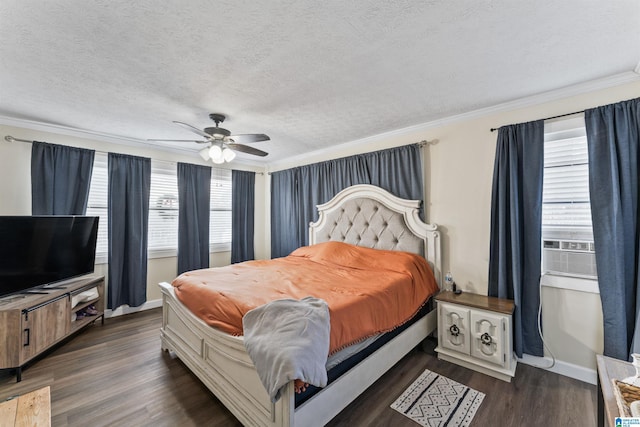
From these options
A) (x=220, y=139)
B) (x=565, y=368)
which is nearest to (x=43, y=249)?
(x=220, y=139)

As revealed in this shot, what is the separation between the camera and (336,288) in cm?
217

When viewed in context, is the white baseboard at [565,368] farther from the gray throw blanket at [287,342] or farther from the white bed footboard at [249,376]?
the gray throw blanket at [287,342]

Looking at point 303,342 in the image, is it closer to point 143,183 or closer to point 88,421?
point 88,421

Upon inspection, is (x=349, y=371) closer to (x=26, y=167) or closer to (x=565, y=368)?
(x=565, y=368)

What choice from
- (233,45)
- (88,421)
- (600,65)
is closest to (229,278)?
(88,421)

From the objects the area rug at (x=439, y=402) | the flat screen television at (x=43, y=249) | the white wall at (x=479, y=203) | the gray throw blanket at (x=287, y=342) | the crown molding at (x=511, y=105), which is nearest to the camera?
the gray throw blanket at (x=287, y=342)

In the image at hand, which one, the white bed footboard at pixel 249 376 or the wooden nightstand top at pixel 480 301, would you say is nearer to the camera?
the white bed footboard at pixel 249 376

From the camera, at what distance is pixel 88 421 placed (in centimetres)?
169

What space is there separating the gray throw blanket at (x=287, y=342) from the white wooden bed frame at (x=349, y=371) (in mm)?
135

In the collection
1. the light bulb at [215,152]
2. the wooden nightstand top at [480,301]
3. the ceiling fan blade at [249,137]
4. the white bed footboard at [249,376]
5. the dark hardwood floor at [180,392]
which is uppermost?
the ceiling fan blade at [249,137]

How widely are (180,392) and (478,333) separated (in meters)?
2.49

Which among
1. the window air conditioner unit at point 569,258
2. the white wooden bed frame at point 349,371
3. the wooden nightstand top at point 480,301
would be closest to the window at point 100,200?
the white wooden bed frame at point 349,371

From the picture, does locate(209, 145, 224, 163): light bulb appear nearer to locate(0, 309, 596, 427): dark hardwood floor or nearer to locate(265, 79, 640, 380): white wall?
locate(0, 309, 596, 427): dark hardwood floor

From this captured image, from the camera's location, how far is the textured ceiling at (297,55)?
1356 millimetres
